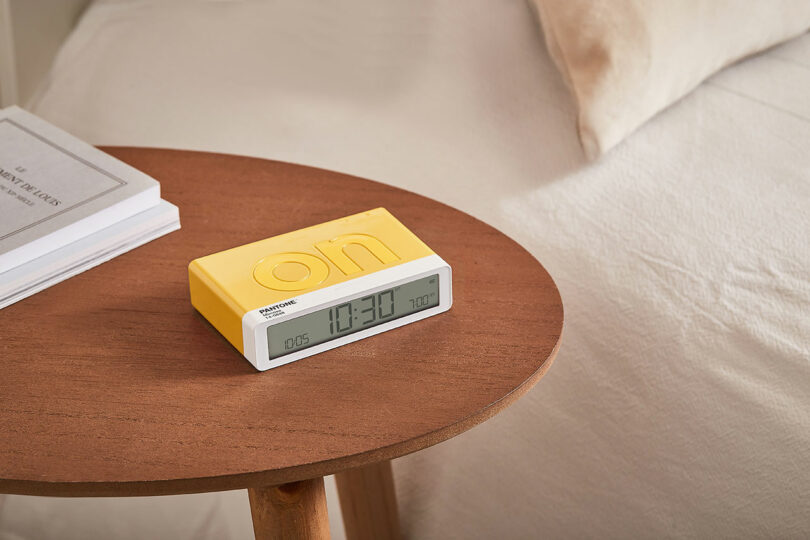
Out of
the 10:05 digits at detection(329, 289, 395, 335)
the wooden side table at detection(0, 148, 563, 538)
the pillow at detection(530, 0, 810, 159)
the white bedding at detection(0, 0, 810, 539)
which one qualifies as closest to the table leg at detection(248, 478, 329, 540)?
the wooden side table at detection(0, 148, 563, 538)

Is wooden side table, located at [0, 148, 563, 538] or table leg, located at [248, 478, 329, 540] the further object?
table leg, located at [248, 478, 329, 540]

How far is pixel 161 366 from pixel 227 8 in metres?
0.78

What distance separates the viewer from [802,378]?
0.82 metres

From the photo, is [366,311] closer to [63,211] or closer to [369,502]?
[63,211]

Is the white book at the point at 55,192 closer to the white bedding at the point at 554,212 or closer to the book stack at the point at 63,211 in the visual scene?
the book stack at the point at 63,211

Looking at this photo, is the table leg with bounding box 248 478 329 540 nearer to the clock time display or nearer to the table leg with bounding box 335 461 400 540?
the clock time display

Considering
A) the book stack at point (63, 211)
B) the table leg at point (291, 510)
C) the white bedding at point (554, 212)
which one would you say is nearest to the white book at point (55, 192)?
the book stack at point (63, 211)

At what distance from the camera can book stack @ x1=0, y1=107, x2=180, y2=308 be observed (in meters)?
0.65

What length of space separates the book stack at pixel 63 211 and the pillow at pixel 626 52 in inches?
19.2

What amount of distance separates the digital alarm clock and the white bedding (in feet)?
1.02

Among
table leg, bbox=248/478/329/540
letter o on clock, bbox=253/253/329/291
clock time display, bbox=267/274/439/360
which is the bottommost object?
table leg, bbox=248/478/329/540

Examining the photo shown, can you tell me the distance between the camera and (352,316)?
606mm

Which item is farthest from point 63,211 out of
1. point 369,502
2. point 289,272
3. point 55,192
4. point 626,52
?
point 626,52

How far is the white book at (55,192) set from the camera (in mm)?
655
